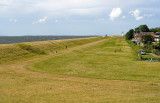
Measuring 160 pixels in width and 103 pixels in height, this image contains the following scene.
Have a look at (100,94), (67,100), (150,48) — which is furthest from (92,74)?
(150,48)

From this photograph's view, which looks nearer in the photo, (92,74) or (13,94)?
(13,94)

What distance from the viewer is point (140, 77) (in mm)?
27188

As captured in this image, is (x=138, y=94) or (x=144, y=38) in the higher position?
(x=144, y=38)

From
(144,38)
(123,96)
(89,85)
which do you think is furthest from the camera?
(144,38)

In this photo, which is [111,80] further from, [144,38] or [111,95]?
[144,38]

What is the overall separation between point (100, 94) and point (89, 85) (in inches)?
155

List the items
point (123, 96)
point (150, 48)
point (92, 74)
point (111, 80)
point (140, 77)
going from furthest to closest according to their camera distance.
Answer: point (150, 48) → point (92, 74) → point (140, 77) → point (111, 80) → point (123, 96)

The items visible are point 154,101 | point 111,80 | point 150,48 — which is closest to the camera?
point 154,101

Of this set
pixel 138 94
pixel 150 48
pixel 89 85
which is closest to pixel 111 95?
pixel 138 94

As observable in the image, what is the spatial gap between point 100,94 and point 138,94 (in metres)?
4.25

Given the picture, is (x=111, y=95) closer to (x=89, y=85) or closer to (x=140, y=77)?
(x=89, y=85)

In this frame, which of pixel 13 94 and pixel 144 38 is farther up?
pixel 144 38

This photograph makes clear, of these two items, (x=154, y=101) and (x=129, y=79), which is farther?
(x=129, y=79)

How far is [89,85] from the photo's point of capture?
72.8ft
